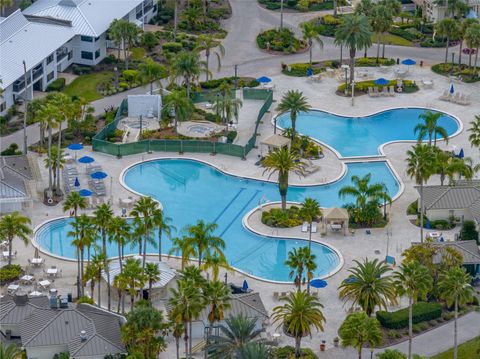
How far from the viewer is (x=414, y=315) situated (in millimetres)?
92625

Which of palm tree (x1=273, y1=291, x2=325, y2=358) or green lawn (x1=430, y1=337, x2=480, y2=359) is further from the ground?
palm tree (x1=273, y1=291, x2=325, y2=358)

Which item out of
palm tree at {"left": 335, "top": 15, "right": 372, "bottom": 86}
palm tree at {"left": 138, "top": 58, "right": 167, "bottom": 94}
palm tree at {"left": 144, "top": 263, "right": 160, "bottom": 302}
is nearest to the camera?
palm tree at {"left": 144, "top": 263, "right": 160, "bottom": 302}

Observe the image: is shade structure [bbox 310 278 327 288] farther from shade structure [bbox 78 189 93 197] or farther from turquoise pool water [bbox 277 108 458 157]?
turquoise pool water [bbox 277 108 458 157]

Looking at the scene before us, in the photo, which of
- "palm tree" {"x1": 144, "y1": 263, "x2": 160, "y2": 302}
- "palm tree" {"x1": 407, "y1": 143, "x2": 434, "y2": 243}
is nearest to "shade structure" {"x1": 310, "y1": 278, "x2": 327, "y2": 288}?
"palm tree" {"x1": 407, "y1": 143, "x2": 434, "y2": 243}

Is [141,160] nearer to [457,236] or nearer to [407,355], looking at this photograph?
[457,236]

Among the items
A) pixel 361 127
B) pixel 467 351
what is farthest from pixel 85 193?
pixel 467 351

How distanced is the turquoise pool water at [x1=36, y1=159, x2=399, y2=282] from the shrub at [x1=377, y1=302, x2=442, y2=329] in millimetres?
9058

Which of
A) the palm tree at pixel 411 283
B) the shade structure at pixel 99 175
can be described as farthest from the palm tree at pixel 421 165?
the shade structure at pixel 99 175

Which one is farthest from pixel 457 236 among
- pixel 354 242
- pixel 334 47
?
pixel 334 47

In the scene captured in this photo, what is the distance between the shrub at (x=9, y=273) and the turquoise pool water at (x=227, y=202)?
5.17 m

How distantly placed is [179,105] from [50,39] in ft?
67.2

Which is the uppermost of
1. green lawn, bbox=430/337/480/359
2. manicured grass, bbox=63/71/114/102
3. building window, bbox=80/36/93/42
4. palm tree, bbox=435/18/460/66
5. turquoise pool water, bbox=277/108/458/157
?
palm tree, bbox=435/18/460/66

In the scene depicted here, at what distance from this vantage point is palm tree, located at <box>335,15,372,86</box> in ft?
441

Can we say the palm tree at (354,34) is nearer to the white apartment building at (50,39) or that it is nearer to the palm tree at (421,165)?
the white apartment building at (50,39)
